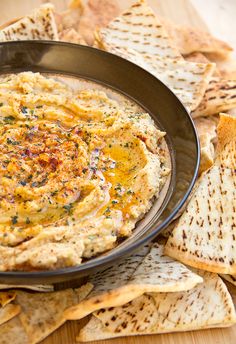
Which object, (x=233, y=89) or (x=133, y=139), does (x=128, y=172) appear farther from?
(x=233, y=89)

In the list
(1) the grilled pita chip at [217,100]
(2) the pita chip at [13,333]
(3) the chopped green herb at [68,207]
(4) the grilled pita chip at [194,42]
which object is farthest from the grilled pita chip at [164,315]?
Result: (4) the grilled pita chip at [194,42]

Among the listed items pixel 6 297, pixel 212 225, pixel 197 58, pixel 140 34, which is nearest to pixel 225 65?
pixel 197 58

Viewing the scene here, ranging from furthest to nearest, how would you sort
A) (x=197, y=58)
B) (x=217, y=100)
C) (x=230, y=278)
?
(x=197, y=58) < (x=217, y=100) < (x=230, y=278)

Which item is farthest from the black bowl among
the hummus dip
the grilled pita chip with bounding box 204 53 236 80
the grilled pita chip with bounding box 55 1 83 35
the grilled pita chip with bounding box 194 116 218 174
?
the grilled pita chip with bounding box 204 53 236 80

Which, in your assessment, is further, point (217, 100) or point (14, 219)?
point (217, 100)

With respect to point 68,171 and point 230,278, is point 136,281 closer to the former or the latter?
point 230,278

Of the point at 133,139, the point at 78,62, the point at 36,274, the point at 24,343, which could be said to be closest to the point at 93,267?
the point at 36,274

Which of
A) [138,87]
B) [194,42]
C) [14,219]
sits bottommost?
[14,219]
